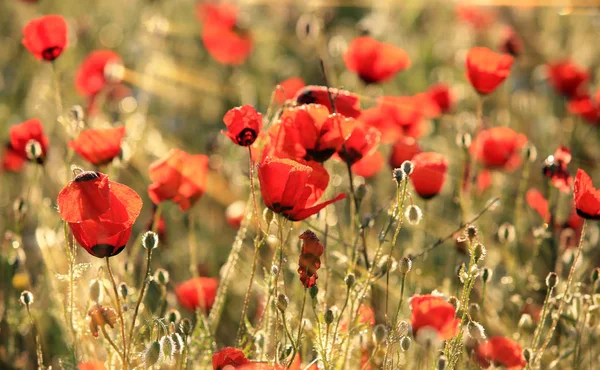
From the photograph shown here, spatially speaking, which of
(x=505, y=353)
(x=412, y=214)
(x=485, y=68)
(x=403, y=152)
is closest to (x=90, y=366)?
(x=412, y=214)

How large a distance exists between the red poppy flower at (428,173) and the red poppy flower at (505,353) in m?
0.46

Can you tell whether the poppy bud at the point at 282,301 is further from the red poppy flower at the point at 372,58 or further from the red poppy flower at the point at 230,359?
the red poppy flower at the point at 372,58

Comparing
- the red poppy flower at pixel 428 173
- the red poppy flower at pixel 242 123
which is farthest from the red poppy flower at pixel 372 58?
the red poppy flower at pixel 242 123

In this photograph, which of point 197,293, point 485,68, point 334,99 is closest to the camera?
point 334,99

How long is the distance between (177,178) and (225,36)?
2.01m

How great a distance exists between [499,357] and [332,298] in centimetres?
60

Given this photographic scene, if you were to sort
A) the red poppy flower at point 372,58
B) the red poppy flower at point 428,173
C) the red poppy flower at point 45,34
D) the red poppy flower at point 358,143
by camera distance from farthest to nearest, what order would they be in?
1. the red poppy flower at point 372,58
2. the red poppy flower at point 45,34
3. the red poppy flower at point 428,173
4. the red poppy flower at point 358,143

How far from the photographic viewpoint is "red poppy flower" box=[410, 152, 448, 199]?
2.03m

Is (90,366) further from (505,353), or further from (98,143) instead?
(505,353)

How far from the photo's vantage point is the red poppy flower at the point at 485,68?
7.54 feet

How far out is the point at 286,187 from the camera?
150cm

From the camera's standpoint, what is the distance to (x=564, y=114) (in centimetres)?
418

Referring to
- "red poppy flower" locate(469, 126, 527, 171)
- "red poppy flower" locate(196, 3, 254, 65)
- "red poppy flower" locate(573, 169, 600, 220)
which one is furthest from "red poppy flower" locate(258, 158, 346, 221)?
"red poppy flower" locate(196, 3, 254, 65)

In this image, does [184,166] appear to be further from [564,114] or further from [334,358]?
[564,114]
